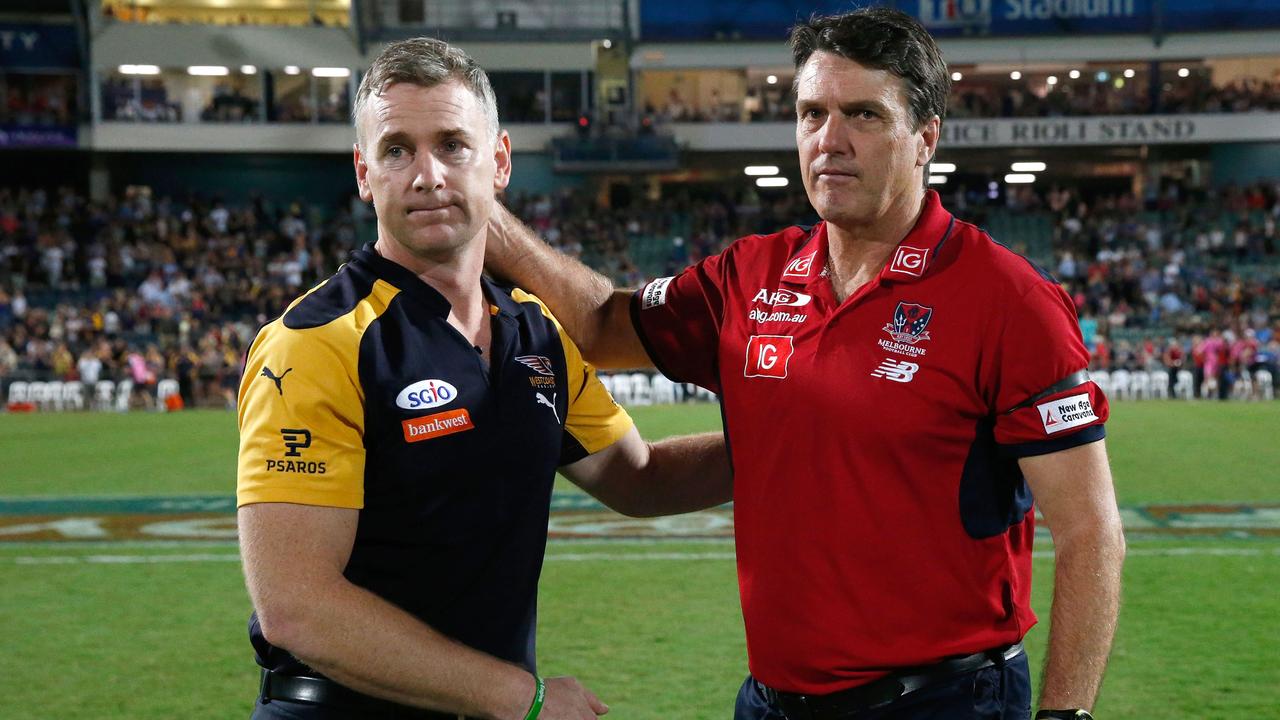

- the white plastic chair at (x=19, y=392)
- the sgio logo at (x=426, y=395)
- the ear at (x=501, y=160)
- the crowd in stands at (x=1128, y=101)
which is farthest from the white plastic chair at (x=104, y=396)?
the crowd in stands at (x=1128, y=101)

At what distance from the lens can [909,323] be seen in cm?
294

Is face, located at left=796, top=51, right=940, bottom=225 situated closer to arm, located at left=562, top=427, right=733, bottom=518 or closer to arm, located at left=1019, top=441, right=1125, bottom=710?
arm, located at left=1019, top=441, right=1125, bottom=710

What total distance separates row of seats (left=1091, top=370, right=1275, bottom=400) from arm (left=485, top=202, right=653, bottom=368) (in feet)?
82.9

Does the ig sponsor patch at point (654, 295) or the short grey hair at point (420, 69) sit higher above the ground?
the short grey hair at point (420, 69)

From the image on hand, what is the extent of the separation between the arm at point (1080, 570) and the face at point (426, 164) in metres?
1.37

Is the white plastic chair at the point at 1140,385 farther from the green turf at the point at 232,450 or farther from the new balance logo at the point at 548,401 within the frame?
the new balance logo at the point at 548,401

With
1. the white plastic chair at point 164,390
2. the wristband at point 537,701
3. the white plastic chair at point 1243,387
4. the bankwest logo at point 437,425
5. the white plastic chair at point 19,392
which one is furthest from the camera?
the white plastic chair at point 1243,387

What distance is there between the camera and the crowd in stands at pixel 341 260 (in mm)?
28000

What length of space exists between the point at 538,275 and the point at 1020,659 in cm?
158

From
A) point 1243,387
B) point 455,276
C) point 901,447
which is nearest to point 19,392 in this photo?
point 1243,387

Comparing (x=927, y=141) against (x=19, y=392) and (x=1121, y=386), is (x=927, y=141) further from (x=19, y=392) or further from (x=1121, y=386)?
(x=19, y=392)

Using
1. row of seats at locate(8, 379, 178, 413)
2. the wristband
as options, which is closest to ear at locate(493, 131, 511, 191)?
the wristband

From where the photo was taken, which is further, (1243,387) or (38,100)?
(38,100)

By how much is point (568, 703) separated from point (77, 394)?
26824mm
